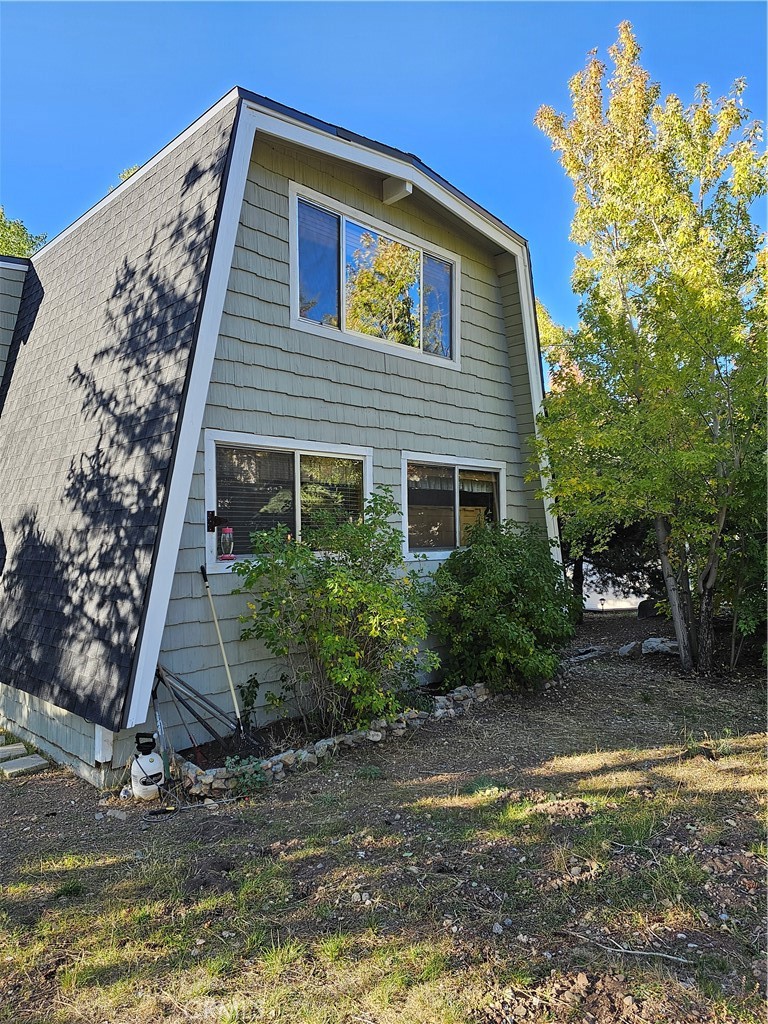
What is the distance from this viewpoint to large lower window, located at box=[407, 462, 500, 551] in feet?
24.6

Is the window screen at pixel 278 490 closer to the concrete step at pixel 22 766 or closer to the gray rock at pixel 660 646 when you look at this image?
the concrete step at pixel 22 766

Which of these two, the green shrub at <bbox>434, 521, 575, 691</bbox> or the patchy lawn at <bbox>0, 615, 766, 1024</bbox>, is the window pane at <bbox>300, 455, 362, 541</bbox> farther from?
the patchy lawn at <bbox>0, 615, 766, 1024</bbox>

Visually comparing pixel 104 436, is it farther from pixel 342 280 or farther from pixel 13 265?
pixel 13 265

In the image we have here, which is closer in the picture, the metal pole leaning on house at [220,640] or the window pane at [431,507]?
the metal pole leaning on house at [220,640]

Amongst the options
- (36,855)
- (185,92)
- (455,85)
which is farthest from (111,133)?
(36,855)

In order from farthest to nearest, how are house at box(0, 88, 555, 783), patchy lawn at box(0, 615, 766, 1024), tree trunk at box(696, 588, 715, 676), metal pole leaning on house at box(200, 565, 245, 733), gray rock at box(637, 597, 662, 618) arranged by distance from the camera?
1. gray rock at box(637, 597, 662, 618)
2. tree trunk at box(696, 588, 715, 676)
3. metal pole leaning on house at box(200, 565, 245, 733)
4. house at box(0, 88, 555, 783)
5. patchy lawn at box(0, 615, 766, 1024)

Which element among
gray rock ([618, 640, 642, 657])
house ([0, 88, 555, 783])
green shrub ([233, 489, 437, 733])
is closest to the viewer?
house ([0, 88, 555, 783])

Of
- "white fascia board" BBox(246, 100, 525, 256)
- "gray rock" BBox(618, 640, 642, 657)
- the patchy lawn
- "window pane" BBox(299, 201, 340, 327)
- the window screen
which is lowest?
the patchy lawn

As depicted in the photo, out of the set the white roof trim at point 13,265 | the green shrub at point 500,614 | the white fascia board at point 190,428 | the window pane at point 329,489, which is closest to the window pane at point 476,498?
the green shrub at point 500,614

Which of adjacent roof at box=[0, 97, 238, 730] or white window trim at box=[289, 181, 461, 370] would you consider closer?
adjacent roof at box=[0, 97, 238, 730]

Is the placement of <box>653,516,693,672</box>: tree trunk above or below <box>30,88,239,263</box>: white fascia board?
below

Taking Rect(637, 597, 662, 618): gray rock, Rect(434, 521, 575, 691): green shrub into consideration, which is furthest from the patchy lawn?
Rect(637, 597, 662, 618): gray rock

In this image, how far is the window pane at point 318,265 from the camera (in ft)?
21.1

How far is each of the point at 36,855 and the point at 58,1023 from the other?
1605 mm
